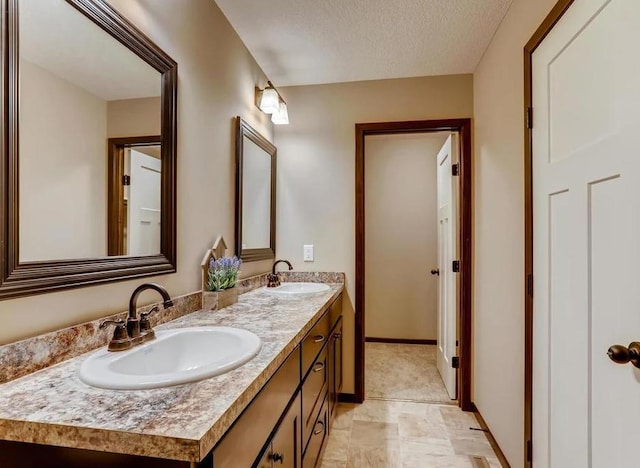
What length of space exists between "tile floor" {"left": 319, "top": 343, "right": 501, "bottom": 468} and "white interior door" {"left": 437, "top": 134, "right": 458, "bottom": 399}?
9.3 inches

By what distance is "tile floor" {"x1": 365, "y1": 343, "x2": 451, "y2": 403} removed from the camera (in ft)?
8.63

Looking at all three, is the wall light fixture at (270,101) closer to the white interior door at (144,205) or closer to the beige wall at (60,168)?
the white interior door at (144,205)

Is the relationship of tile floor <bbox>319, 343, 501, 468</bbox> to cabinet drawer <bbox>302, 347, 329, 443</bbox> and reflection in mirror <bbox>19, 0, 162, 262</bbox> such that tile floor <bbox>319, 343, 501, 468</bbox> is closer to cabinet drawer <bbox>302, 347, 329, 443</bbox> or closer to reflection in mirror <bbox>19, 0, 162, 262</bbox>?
cabinet drawer <bbox>302, 347, 329, 443</bbox>

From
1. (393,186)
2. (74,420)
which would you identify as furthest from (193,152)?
(393,186)

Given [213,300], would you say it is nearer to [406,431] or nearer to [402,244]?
[406,431]

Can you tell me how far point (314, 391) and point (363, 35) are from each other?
6.37ft

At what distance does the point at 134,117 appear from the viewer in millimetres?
1211

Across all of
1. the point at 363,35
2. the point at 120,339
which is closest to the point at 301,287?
the point at 120,339

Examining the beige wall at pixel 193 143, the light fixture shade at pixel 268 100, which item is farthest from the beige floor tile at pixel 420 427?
the light fixture shade at pixel 268 100

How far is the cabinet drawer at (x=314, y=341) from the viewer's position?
1360 mm

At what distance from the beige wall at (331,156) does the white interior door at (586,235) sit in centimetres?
118

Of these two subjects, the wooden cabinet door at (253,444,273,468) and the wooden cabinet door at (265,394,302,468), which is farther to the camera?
the wooden cabinet door at (265,394,302,468)

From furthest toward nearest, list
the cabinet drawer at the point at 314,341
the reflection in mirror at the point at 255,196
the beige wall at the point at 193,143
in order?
the reflection in mirror at the point at 255,196 < the cabinet drawer at the point at 314,341 < the beige wall at the point at 193,143

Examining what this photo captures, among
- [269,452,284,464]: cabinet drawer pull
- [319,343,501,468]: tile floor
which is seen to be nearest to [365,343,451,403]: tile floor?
[319,343,501,468]: tile floor
